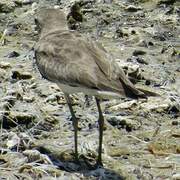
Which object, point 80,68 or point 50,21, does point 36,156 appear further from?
point 50,21

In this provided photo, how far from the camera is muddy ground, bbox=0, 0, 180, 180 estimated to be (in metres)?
5.36

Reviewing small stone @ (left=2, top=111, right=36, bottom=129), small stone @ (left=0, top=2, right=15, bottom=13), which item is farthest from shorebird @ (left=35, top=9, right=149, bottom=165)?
small stone @ (left=0, top=2, right=15, bottom=13)

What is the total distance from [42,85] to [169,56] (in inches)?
70.9

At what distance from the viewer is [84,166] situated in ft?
17.7

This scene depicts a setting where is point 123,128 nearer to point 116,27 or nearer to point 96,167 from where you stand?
point 96,167

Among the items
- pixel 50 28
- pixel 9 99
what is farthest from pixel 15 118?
pixel 50 28

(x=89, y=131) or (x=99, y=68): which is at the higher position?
(x=99, y=68)

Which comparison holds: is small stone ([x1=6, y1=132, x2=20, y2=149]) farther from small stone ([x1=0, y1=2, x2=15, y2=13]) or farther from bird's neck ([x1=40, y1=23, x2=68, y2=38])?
small stone ([x1=0, y1=2, x2=15, y2=13])

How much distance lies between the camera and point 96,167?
532cm

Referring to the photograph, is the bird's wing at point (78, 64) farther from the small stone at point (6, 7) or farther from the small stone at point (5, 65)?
the small stone at point (6, 7)

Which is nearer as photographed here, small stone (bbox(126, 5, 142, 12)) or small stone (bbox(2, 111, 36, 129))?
small stone (bbox(2, 111, 36, 129))

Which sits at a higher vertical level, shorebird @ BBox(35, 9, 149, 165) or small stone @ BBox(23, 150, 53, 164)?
shorebird @ BBox(35, 9, 149, 165)

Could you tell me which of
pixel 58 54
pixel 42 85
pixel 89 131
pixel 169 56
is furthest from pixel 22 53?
pixel 58 54

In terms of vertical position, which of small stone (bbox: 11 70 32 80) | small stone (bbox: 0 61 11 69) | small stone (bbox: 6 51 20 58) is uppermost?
small stone (bbox: 6 51 20 58)
